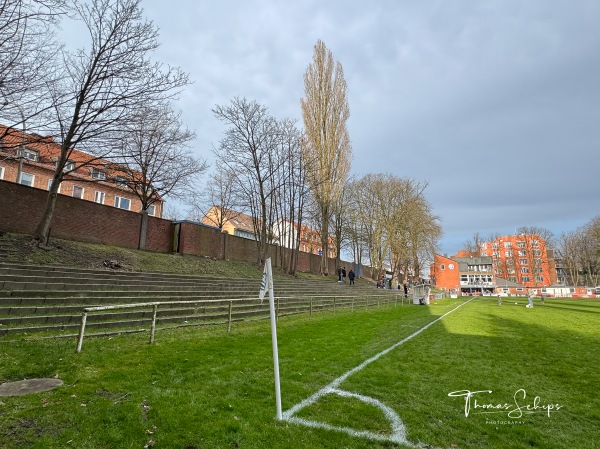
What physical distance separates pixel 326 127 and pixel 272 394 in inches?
1396

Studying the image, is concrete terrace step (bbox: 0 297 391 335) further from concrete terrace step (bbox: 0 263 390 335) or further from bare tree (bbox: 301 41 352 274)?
bare tree (bbox: 301 41 352 274)

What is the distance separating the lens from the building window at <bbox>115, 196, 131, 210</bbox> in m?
38.1

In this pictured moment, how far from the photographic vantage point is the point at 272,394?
198 inches

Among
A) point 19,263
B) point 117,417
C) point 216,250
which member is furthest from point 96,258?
point 117,417

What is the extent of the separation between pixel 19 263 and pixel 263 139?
18876mm

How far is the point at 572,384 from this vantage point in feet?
19.5

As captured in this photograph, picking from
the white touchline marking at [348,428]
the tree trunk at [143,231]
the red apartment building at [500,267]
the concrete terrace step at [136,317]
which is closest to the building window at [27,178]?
the tree trunk at [143,231]

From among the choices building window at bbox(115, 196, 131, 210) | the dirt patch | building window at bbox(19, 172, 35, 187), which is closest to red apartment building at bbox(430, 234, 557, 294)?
building window at bbox(115, 196, 131, 210)

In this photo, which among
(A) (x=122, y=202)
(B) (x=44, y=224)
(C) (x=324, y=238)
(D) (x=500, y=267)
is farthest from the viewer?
(D) (x=500, y=267)

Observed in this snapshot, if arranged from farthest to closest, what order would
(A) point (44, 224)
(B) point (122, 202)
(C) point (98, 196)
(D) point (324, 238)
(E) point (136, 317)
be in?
(B) point (122, 202), (D) point (324, 238), (C) point (98, 196), (A) point (44, 224), (E) point (136, 317)

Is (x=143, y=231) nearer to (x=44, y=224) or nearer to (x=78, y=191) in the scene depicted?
(x=44, y=224)

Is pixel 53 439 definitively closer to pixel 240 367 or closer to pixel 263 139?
pixel 240 367

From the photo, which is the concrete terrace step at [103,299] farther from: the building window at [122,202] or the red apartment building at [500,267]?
the red apartment building at [500,267]

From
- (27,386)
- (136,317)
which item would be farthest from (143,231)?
(27,386)
